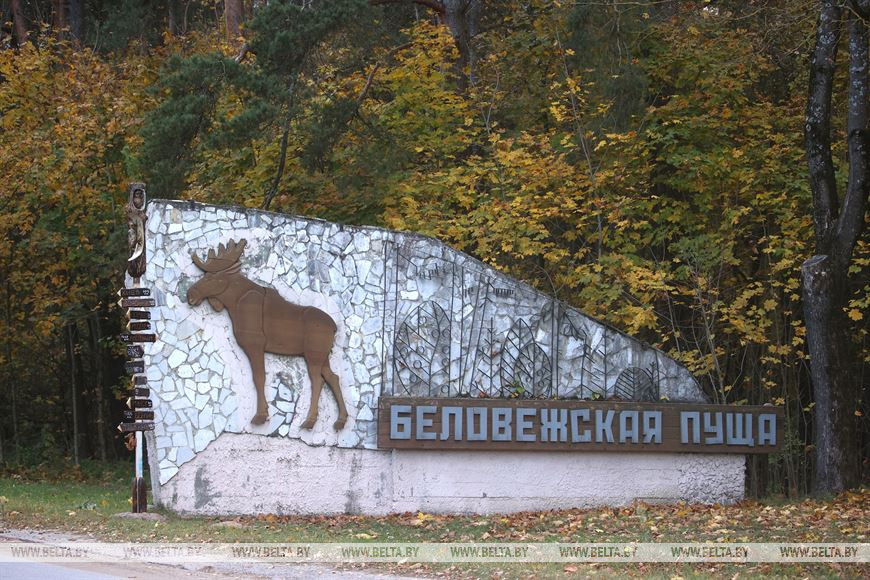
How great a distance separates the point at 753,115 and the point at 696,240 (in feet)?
9.20

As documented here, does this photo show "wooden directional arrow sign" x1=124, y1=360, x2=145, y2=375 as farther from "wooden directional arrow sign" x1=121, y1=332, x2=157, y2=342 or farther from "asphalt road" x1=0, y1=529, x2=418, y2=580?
"asphalt road" x1=0, y1=529, x2=418, y2=580

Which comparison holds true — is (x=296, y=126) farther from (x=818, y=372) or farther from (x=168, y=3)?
(x=168, y=3)

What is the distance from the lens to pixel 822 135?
1486 centimetres

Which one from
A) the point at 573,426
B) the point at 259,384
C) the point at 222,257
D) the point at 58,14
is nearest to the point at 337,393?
the point at 259,384

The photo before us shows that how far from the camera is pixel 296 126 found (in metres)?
19.7

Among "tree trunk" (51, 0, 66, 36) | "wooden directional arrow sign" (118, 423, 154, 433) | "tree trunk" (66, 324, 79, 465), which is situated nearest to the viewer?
"wooden directional arrow sign" (118, 423, 154, 433)

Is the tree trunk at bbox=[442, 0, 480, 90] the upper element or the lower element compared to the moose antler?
upper

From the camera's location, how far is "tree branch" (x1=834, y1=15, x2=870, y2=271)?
1447 centimetres

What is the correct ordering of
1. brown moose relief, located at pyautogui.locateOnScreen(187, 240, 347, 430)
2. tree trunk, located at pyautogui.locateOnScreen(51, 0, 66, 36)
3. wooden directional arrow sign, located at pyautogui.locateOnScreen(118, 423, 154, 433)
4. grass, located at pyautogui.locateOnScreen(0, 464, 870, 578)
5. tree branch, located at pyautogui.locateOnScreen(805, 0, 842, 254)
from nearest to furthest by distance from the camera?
grass, located at pyautogui.locateOnScreen(0, 464, 870, 578) < wooden directional arrow sign, located at pyautogui.locateOnScreen(118, 423, 154, 433) < brown moose relief, located at pyautogui.locateOnScreen(187, 240, 347, 430) < tree branch, located at pyautogui.locateOnScreen(805, 0, 842, 254) < tree trunk, located at pyautogui.locateOnScreen(51, 0, 66, 36)

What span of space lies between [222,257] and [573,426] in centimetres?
497

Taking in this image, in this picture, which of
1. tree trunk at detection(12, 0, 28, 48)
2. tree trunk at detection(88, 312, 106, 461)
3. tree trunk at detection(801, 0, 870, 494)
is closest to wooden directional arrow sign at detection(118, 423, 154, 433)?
tree trunk at detection(801, 0, 870, 494)

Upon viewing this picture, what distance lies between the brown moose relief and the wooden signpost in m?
0.60

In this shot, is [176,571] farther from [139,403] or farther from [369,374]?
[369,374]

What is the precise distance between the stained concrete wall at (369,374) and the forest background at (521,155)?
298 centimetres
